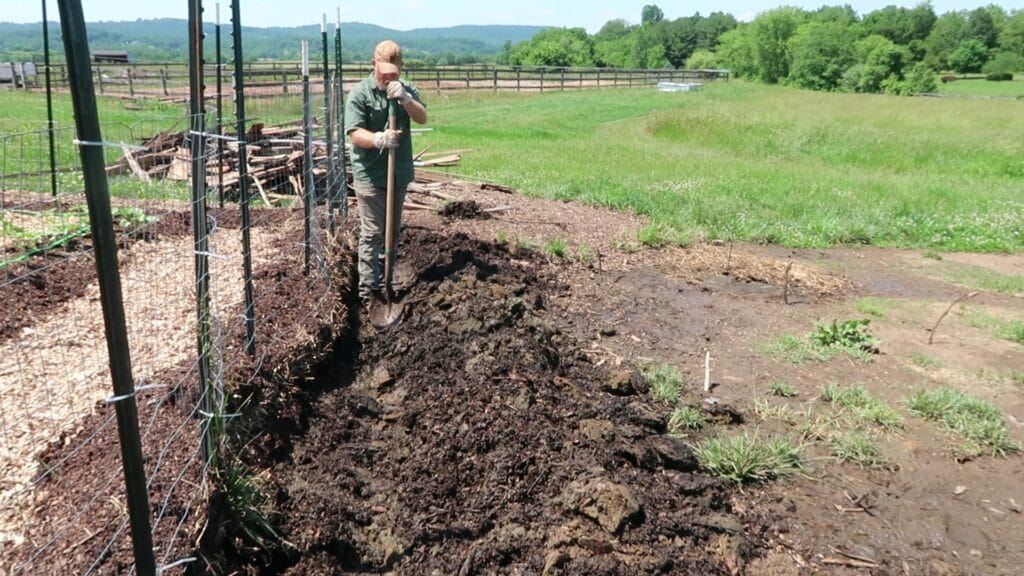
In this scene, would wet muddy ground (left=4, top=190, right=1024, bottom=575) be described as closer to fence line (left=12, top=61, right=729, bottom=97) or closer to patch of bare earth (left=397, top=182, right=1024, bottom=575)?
patch of bare earth (left=397, top=182, right=1024, bottom=575)

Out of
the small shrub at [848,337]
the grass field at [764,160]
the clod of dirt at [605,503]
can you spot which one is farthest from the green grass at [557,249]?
the clod of dirt at [605,503]

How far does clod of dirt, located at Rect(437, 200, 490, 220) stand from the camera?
955 cm

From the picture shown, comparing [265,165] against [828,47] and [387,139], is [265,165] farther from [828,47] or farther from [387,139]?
[828,47]

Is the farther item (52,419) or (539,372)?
(539,372)

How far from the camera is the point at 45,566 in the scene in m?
2.86

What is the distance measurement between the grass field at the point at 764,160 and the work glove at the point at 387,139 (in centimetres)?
166

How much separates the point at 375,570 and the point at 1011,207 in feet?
44.4

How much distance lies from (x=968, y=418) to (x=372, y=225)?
4.78 m

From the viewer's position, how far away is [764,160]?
19.9 m

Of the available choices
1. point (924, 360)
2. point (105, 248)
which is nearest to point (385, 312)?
point (105, 248)

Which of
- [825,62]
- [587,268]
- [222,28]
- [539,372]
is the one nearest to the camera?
[222,28]

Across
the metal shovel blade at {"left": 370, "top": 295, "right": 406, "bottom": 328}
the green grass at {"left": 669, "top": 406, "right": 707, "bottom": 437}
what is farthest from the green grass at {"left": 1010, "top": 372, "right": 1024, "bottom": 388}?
the metal shovel blade at {"left": 370, "top": 295, "right": 406, "bottom": 328}

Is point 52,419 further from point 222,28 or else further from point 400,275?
point 400,275

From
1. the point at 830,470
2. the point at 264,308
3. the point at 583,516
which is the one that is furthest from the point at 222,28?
the point at 830,470
